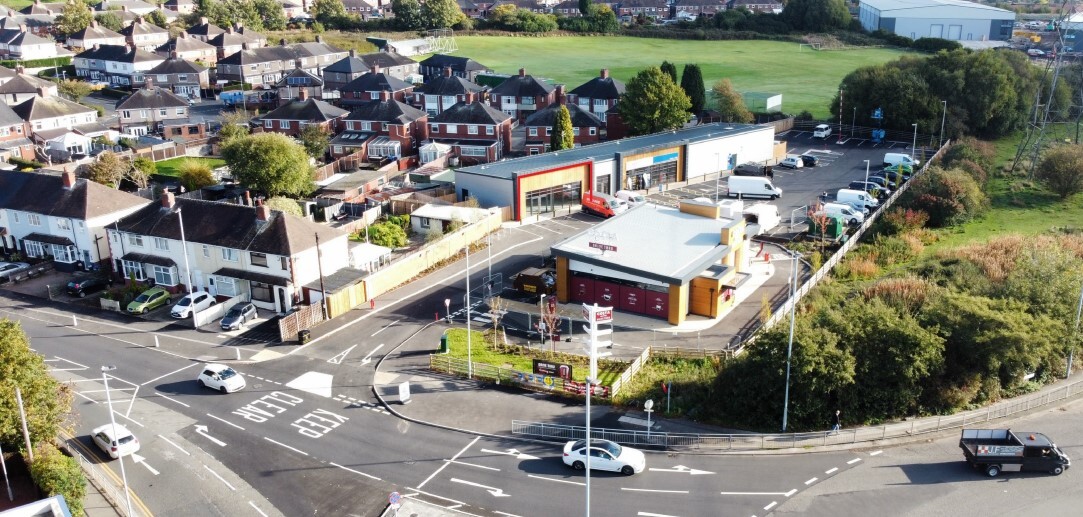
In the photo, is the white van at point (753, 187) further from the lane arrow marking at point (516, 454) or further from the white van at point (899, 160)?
the lane arrow marking at point (516, 454)

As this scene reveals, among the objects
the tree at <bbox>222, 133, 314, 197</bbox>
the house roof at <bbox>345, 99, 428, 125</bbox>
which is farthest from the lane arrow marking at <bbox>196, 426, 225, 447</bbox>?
the house roof at <bbox>345, 99, 428, 125</bbox>

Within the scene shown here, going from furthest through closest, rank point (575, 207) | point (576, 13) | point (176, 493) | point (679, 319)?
point (576, 13) → point (575, 207) → point (679, 319) → point (176, 493)

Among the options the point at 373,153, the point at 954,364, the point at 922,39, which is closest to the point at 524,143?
the point at 373,153

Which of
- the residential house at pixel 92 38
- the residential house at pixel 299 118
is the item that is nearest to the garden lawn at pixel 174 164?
the residential house at pixel 299 118

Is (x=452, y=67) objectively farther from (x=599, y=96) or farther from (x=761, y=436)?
(x=761, y=436)

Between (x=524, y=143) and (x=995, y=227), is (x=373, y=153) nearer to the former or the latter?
(x=524, y=143)

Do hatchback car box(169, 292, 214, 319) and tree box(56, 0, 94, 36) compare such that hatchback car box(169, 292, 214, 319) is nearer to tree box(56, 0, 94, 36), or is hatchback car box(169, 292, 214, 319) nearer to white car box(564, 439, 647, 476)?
white car box(564, 439, 647, 476)
